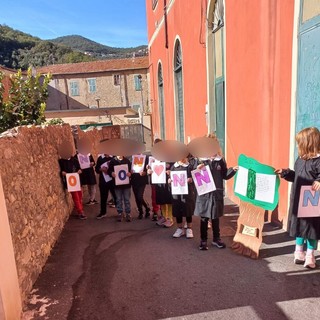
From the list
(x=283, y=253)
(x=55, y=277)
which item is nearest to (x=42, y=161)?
(x=55, y=277)

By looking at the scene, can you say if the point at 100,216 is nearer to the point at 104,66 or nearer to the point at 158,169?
the point at 158,169

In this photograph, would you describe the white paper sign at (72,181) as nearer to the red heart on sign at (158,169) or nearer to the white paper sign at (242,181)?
the red heart on sign at (158,169)

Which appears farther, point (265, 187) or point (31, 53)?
point (31, 53)

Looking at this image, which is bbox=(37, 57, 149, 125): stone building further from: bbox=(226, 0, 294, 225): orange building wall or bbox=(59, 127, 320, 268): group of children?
bbox=(59, 127, 320, 268): group of children

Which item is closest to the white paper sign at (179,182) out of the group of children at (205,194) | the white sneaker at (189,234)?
the group of children at (205,194)

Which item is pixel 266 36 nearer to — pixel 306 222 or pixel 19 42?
pixel 306 222

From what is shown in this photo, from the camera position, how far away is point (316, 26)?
13.0 ft

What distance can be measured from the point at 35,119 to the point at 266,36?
7.09 metres

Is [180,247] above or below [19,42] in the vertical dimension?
below

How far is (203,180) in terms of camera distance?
421cm

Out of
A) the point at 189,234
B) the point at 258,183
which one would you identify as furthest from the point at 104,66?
the point at 258,183

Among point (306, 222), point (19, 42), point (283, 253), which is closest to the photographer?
point (306, 222)

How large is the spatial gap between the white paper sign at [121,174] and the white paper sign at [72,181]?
2.79 feet

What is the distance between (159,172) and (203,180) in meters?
1.16
